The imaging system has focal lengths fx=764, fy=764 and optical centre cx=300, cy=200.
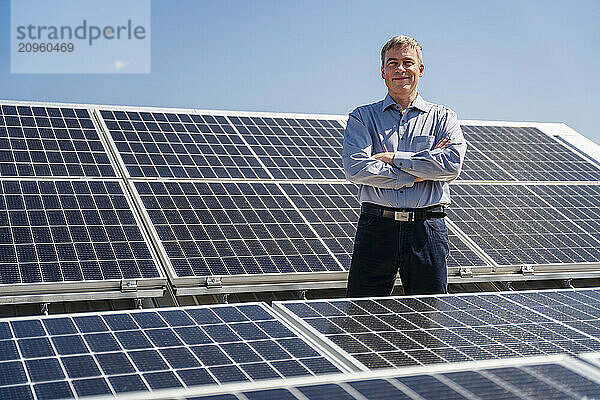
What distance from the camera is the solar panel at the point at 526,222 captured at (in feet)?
27.8

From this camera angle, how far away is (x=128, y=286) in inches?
264

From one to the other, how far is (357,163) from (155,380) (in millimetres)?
3204

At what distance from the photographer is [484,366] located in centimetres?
341

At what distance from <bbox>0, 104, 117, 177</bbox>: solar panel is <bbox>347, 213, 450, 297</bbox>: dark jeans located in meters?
3.65

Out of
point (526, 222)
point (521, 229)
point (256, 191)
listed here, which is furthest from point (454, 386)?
point (526, 222)

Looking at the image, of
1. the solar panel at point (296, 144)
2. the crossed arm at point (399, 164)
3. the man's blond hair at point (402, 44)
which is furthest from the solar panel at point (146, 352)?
the solar panel at point (296, 144)

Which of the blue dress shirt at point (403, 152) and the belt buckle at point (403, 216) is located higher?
the blue dress shirt at point (403, 152)

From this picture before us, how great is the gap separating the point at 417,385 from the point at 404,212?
2.91 metres

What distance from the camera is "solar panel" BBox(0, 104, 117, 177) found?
8.40 m

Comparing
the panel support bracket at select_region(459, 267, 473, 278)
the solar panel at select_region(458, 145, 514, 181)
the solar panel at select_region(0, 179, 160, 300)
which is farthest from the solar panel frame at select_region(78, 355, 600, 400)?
the solar panel at select_region(458, 145, 514, 181)

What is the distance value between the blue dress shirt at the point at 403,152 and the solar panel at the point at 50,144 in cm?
349

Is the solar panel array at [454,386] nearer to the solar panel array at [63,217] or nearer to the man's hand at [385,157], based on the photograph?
the man's hand at [385,157]

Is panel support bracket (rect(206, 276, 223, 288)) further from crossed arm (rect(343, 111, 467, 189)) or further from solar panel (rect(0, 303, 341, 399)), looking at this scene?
solar panel (rect(0, 303, 341, 399))

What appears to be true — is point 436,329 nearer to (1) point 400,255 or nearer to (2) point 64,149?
(1) point 400,255
